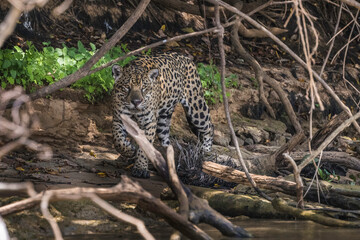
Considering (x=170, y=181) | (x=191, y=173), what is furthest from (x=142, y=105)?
(x=170, y=181)

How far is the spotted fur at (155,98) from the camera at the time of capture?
8.82 m

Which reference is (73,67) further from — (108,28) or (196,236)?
(196,236)

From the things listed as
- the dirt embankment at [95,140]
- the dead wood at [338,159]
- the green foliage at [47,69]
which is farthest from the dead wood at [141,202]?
the green foliage at [47,69]

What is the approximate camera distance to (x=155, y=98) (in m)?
9.25

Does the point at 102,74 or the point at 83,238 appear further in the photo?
the point at 102,74

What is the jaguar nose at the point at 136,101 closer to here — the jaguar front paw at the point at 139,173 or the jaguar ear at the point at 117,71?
the jaguar ear at the point at 117,71

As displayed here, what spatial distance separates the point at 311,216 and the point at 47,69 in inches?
206

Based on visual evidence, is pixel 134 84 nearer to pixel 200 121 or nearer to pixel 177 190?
pixel 200 121

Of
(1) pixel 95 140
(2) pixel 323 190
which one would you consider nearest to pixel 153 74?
(1) pixel 95 140

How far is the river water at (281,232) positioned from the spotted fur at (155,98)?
2564 mm

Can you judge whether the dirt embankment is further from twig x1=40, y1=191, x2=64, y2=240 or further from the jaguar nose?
twig x1=40, y1=191, x2=64, y2=240

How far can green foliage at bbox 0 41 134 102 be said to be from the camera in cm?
917

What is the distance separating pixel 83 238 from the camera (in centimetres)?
590

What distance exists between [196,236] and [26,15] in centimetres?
797
